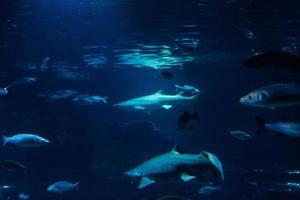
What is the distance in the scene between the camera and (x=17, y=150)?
85.0 feet

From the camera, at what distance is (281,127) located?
5320 mm

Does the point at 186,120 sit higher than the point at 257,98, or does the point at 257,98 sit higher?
the point at 257,98

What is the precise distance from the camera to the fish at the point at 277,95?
489 centimetres

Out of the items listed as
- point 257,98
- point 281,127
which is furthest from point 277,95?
point 281,127

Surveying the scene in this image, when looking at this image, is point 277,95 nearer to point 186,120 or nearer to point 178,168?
point 178,168

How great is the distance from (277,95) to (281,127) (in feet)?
2.01

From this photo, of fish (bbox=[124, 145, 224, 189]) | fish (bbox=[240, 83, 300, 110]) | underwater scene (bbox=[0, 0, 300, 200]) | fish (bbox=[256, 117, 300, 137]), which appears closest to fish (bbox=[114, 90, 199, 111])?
underwater scene (bbox=[0, 0, 300, 200])

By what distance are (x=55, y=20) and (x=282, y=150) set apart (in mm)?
27674

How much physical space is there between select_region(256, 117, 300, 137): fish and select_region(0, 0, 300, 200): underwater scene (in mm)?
15

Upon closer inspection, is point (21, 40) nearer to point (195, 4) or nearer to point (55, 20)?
point (55, 20)

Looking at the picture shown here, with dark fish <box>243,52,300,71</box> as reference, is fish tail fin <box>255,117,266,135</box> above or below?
below

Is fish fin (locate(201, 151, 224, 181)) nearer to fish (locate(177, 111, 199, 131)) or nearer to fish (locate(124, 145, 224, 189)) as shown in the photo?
fish (locate(124, 145, 224, 189))

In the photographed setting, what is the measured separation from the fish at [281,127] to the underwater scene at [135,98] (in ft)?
0.05

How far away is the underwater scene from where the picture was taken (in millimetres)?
10328
